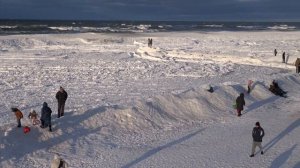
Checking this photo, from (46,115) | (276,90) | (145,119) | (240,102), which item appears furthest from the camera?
(276,90)

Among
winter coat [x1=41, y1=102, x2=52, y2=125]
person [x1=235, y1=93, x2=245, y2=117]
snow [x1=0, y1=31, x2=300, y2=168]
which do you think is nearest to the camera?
snow [x1=0, y1=31, x2=300, y2=168]

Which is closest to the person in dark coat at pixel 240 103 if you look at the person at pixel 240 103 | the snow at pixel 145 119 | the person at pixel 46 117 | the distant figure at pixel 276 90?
the person at pixel 240 103

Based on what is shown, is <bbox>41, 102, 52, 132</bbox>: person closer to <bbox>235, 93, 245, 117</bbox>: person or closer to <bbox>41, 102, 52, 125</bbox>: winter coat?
<bbox>41, 102, 52, 125</bbox>: winter coat

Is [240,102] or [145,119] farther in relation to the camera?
[240,102]

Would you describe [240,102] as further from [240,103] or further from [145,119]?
[145,119]

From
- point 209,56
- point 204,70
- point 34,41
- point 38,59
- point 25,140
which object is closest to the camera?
point 25,140

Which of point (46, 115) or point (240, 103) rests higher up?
point (46, 115)

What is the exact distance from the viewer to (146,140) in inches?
616

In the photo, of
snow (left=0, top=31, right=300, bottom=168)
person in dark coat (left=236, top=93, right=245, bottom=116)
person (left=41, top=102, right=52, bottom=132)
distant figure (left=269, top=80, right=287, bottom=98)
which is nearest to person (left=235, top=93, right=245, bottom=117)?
person in dark coat (left=236, top=93, right=245, bottom=116)

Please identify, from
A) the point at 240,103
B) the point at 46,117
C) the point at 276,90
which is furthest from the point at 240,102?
the point at 46,117

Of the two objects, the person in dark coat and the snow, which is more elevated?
the person in dark coat

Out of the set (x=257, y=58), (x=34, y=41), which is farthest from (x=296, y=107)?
(x=34, y=41)

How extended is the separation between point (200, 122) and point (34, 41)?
3964 centimetres

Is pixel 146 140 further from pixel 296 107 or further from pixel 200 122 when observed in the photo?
pixel 296 107
